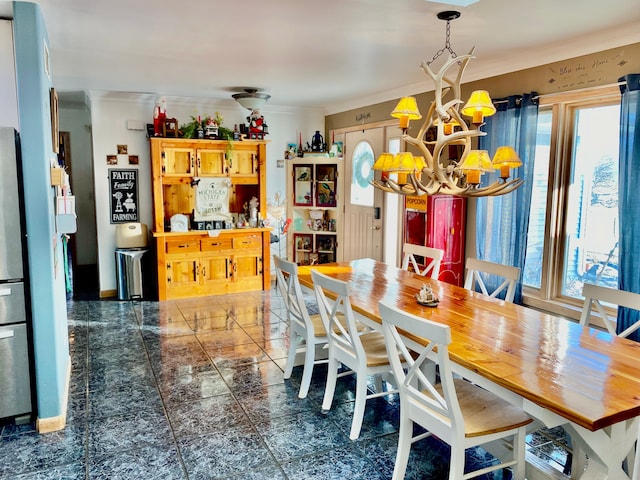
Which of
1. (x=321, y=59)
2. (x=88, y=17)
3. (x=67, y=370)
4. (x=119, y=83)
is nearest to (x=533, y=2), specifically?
(x=321, y=59)

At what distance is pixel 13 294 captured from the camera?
2812 mm

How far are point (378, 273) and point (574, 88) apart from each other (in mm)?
1973

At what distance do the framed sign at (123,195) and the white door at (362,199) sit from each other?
2716 millimetres

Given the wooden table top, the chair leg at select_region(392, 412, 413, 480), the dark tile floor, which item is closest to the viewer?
the wooden table top

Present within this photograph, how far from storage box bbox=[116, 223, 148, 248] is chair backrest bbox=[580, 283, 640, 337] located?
4.87 metres

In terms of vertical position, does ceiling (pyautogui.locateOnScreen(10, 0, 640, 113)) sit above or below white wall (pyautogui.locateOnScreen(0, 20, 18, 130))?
above

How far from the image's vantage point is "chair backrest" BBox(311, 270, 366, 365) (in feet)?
8.96

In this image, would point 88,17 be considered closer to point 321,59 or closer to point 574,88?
point 321,59

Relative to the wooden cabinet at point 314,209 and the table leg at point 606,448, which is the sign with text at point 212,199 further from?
the table leg at point 606,448

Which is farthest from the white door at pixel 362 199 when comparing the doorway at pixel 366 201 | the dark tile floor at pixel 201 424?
the dark tile floor at pixel 201 424

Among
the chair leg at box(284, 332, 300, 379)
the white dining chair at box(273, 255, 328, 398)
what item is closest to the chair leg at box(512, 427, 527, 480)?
the white dining chair at box(273, 255, 328, 398)

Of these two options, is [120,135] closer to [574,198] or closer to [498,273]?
[498,273]

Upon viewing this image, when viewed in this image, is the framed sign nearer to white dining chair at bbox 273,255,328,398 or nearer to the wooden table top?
white dining chair at bbox 273,255,328,398

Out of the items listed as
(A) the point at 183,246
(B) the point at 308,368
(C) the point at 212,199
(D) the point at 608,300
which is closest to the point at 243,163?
(C) the point at 212,199
